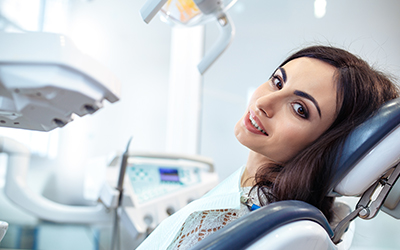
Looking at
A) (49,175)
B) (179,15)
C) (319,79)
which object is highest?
(179,15)

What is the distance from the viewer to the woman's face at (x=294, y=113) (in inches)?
29.3

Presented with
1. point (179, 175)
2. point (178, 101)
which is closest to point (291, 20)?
point (178, 101)

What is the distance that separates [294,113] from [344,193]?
222mm

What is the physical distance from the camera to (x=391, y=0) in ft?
5.23

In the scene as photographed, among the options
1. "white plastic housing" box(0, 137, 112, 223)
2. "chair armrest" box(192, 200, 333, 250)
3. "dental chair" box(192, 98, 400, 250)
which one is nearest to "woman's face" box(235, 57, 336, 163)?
"dental chair" box(192, 98, 400, 250)

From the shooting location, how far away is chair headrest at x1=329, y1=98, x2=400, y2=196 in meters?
0.61

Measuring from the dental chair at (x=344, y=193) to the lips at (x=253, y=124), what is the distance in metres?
0.20

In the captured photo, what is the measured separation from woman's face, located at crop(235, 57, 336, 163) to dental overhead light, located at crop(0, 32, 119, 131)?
0.44 metres

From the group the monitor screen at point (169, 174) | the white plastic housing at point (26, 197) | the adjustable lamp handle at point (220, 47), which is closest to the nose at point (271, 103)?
the adjustable lamp handle at point (220, 47)

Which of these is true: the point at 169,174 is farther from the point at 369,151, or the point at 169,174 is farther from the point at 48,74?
the point at 48,74

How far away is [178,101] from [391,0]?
56.4 inches

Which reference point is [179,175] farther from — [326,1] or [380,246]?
[326,1]

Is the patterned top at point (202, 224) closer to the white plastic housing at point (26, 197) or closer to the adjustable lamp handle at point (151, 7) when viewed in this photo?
the adjustable lamp handle at point (151, 7)

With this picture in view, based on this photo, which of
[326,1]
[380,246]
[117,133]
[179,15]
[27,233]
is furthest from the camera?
[117,133]
